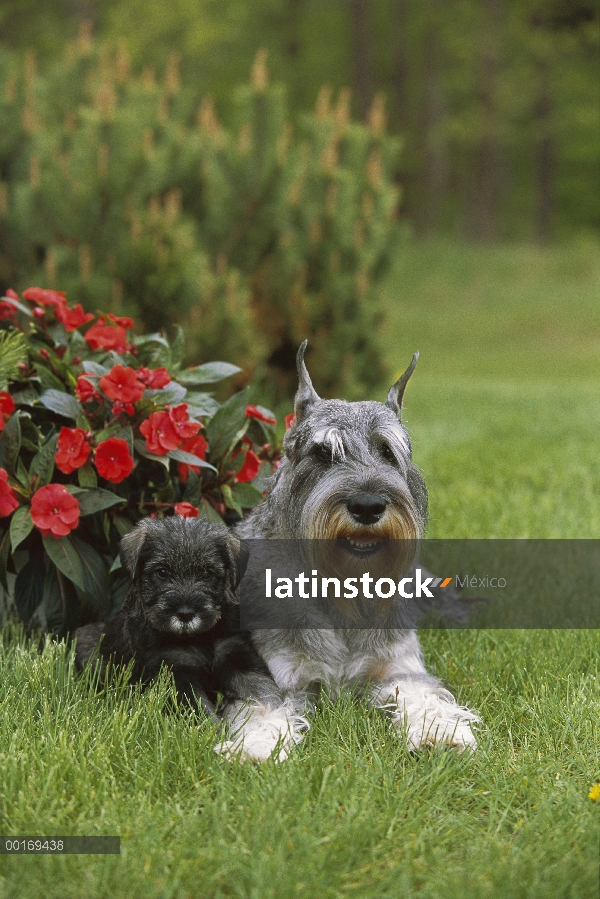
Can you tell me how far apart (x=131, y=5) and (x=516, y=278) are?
13944mm

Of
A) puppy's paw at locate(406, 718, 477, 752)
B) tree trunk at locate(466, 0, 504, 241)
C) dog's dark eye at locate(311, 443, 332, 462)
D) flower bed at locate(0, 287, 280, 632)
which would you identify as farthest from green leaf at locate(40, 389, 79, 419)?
tree trunk at locate(466, 0, 504, 241)

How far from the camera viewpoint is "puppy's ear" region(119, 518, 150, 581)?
3328mm

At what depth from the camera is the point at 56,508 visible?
374cm

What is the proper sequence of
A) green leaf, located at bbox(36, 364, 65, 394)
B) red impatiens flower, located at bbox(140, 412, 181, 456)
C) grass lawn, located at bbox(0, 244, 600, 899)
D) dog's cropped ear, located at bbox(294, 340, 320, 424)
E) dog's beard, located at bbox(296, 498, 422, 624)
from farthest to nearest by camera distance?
green leaf, located at bbox(36, 364, 65, 394)
red impatiens flower, located at bbox(140, 412, 181, 456)
dog's cropped ear, located at bbox(294, 340, 320, 424)
dog's beard, located at bbox(296, 498, 422, 624)
grass lawn, located at bbox(0, 244, 600, 899)

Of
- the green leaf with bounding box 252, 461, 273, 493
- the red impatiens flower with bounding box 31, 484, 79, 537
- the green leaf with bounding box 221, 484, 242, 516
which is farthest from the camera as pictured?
the green leaf with bounding box 252, 461, 273, 493

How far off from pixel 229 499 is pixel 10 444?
95cm

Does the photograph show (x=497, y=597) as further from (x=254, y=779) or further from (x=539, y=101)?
(x=539, y=101)

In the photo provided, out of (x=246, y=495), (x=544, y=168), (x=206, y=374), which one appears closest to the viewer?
(x=246, y=495)

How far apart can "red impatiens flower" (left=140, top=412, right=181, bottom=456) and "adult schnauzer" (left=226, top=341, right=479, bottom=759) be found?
0.49 metres

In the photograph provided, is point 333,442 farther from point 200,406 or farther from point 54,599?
point 54,599

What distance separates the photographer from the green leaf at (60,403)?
13.1ft

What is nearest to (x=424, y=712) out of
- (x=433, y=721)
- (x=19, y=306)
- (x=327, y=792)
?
(x=433, y=721)

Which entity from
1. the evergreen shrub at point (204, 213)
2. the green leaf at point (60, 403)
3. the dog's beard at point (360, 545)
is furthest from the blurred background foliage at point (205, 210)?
the dog's beard at point (360, 545)

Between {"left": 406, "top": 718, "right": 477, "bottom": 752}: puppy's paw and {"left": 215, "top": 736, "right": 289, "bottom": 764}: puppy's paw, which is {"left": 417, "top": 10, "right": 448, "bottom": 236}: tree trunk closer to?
{"left": 406, "top": 718, "right": 477, "bottom": 752}: puppy's paw
